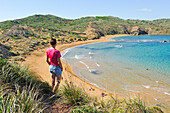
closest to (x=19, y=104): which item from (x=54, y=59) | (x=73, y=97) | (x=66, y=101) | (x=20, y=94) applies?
(x=20, y=94)

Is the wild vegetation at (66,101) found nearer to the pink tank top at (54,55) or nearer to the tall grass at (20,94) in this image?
the tall grass at (20,94)

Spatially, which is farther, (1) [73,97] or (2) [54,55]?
(2) [54,55]

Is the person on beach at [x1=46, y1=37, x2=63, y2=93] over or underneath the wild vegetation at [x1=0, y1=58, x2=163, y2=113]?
over

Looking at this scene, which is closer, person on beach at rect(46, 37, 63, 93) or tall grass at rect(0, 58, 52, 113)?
tall grass at rect(0, 58, 52, 113)

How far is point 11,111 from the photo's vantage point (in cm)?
A: 241

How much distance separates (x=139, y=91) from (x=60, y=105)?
7713mm

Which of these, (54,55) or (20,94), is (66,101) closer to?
(20,94)

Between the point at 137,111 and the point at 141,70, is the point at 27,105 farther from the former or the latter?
the point at 141,70

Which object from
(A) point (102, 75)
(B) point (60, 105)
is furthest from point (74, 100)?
(A) point (102, 75)

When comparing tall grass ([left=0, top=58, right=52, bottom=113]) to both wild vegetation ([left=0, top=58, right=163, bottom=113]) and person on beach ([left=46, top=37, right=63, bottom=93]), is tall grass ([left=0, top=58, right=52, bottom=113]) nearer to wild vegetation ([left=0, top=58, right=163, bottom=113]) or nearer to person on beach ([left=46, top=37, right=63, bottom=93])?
wild vegetation ([left=0, top=58, right=163, bottom=113])

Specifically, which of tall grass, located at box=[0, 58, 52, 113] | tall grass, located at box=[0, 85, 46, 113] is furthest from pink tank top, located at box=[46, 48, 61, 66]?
tall grass, located at box=[0, 85, 46, 113]

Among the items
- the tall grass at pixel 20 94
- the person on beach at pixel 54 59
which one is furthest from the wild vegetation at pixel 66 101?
the person on beach at pixel 54 59

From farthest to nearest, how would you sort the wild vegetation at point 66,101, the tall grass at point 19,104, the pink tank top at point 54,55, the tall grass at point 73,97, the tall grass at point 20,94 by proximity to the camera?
1. the pink tank top at point 54,55
2. the tall grass at point 73,97
3. the wild vegetation at point 66,101
4. the tall grass at point 20,94
5. the tall grass at point 19,104

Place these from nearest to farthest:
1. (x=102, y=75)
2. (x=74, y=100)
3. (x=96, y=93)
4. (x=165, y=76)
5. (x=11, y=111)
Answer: (x=11, y=111) < (x=74, y=100) < (x=96, y=93) < (x=165, y=76) < (x=102, y=75)
